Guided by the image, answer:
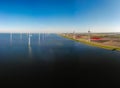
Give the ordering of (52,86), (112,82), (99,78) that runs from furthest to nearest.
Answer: (99,78), (112,82), (52,86)

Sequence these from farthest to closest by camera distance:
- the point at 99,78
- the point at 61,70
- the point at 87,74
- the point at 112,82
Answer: the point at 61,70 → the point at 87,74 → the point at 99,78 → the point at 112,82

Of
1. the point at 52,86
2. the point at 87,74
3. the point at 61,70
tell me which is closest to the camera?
the point at 52,86

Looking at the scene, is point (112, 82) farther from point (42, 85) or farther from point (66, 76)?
point (42, 85)

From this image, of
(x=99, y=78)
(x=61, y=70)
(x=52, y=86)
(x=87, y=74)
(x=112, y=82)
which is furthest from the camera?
(x=61, y=70)

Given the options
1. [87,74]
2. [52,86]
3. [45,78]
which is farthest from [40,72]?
[87,74]

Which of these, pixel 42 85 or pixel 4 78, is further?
pixel 4 78

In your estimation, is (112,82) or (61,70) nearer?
(112,82)

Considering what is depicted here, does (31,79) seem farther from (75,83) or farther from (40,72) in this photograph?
(75,83)

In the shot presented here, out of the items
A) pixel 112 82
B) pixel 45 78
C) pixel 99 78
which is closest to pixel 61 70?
pixel 45 78
